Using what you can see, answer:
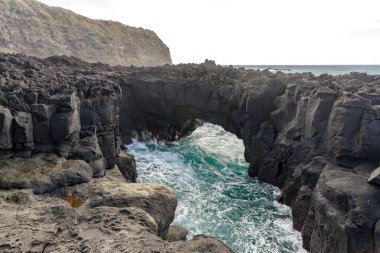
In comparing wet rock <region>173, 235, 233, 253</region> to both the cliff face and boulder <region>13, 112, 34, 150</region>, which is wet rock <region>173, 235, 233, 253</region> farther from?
the cliff face

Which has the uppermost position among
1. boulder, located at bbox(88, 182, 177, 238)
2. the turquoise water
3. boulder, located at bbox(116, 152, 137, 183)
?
boulder, located at bbox(88, 182, 177, 238)

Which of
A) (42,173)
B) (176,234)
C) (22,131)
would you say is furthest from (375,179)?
(22,131)

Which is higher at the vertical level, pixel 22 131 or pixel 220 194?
pixel 22 131

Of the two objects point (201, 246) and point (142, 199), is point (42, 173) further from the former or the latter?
point (201, 246)

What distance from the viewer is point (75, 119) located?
17281 millimetres

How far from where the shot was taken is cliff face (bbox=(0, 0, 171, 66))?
4242 inches

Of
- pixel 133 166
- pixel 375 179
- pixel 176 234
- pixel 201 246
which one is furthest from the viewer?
pixel 133 166

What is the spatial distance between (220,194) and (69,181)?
1296 cm

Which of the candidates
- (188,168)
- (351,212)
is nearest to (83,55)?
(188,168)

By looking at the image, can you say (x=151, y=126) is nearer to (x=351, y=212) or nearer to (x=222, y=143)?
(x=222, y=143)

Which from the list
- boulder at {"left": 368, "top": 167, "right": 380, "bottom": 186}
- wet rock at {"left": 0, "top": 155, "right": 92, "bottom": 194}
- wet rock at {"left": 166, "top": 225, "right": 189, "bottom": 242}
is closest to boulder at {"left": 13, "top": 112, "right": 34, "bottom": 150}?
wet rock at {"left": 0, "top": 155, "right": 92, "bottom": 194}

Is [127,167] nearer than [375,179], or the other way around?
[375,179]

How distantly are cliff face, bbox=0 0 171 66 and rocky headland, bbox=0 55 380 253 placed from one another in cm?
7495

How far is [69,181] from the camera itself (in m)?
14.8
